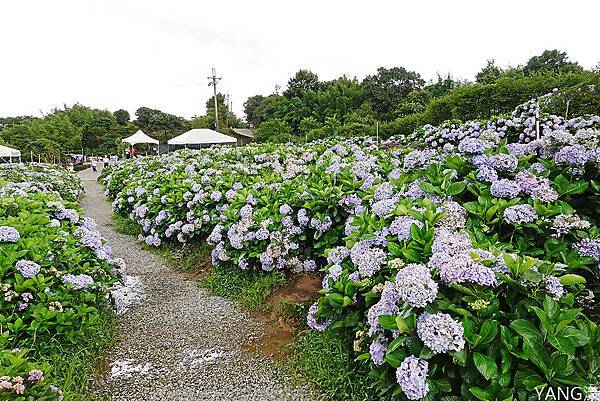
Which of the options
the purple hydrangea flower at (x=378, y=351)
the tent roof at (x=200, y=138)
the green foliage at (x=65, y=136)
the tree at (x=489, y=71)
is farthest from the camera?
the green foliage at (x=65, y=136)

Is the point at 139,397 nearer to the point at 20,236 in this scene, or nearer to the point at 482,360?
the point at 20,236

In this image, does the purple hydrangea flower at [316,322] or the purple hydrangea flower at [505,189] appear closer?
the purple hydrangea flower at [505,189]

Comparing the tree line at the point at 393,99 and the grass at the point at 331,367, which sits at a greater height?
the tree line at the point at 393,99

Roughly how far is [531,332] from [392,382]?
0.57m

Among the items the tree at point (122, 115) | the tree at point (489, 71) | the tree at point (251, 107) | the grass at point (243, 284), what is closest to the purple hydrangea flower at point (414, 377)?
the grass at point (243, 284)

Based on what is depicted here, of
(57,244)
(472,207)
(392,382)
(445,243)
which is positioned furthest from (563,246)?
(57,244)

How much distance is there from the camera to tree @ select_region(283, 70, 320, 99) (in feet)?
102

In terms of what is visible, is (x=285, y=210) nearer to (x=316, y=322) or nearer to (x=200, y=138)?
(x=316, y=322)

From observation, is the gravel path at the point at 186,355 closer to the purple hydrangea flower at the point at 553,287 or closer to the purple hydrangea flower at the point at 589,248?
the purple hydrangea flower at the point at 553,287

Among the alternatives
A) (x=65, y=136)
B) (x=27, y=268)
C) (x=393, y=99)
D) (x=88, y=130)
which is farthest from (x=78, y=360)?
(x=88, y=130)

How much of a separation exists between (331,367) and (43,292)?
164cm

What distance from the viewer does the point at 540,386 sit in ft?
4.73

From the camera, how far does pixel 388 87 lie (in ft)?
90.1

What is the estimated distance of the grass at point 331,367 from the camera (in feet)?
7.21
